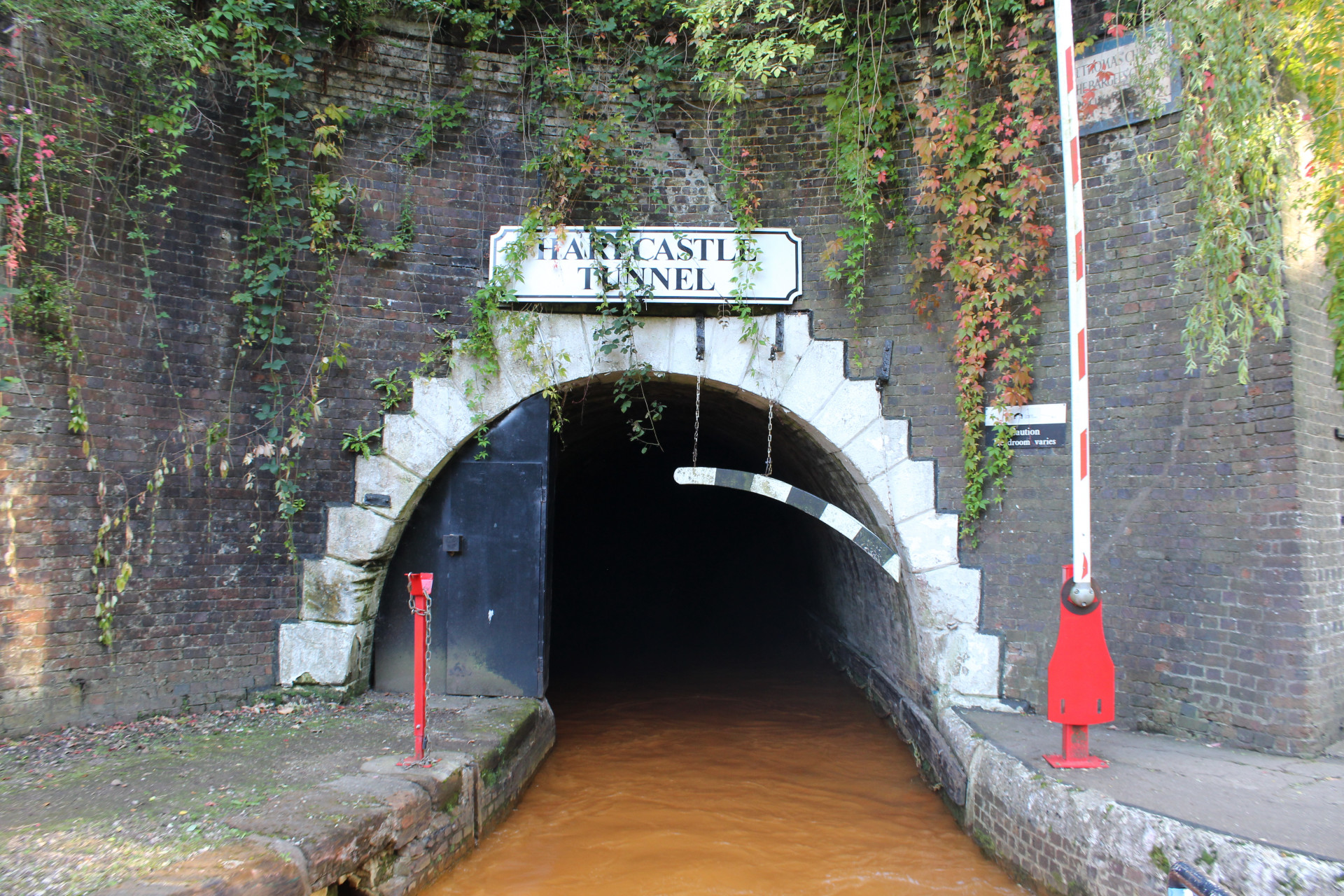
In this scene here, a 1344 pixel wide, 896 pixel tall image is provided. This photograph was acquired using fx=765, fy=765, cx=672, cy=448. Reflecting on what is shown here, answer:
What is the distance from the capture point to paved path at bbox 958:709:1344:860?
330cm

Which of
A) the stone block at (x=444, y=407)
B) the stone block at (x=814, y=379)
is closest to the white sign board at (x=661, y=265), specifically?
the stone block at (x=814, y=379)

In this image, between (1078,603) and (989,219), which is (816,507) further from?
(989,219)

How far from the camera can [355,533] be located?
18.7 feet

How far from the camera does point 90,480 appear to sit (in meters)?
5.00

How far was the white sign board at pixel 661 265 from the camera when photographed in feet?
19.4

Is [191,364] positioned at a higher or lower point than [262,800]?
higher

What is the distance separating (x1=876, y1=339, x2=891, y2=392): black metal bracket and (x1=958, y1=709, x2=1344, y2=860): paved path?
2.46 metres

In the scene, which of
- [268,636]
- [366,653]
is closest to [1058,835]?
[366,653]

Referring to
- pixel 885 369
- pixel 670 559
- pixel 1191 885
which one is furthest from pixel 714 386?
pixel 670 559

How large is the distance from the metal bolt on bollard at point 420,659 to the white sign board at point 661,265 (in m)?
2.45

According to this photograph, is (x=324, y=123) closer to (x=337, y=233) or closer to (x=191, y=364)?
(x=337, y=233)

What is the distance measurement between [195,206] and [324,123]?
44.4 inches

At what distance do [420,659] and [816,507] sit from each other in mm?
2710

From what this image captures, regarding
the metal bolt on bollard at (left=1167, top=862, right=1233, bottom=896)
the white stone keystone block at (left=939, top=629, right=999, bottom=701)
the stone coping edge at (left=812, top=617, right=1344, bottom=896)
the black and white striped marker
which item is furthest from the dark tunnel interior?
the metal bolt on bollard at (left=1167, top=862, right=1233, bottom=896)
